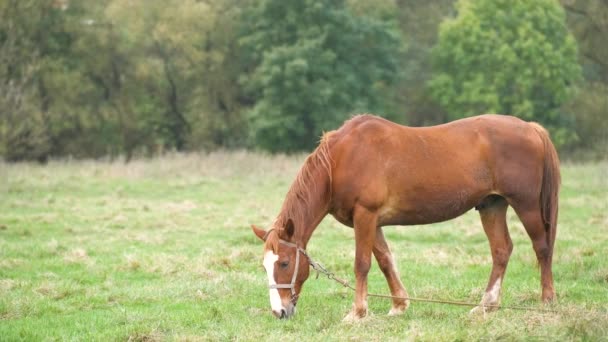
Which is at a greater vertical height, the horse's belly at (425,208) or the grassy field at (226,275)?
the horse's belly at (425,208)

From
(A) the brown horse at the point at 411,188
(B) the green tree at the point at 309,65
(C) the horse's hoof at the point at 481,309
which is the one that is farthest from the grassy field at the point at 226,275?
(B) the green tree at the point at 309,65

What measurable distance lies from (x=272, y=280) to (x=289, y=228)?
548mm

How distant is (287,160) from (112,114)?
21264mm

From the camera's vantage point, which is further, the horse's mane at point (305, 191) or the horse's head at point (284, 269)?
the horse's mane at point (305, 191)

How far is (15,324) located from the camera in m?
8.32

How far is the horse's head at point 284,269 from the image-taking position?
7.90m

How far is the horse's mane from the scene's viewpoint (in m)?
8.12

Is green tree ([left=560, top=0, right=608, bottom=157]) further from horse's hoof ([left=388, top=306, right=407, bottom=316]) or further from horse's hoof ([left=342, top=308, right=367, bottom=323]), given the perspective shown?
horse's hoof ([left=342, top=308, right=367, bottom=323])

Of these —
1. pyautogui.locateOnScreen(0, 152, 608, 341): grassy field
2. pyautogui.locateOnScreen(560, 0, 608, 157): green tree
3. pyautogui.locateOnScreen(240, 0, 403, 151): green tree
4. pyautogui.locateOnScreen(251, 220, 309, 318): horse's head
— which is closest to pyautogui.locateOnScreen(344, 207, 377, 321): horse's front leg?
pyautogui.locateOnScreen(0, 152, 608, 341): grassy field

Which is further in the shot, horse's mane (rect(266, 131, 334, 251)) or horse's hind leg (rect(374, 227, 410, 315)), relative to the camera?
horse's hind leg (rect(374, 227, 410, 315))

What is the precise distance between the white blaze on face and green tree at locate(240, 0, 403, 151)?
36.7 m

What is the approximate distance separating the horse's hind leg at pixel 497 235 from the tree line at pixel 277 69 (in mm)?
35733

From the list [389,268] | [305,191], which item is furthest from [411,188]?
[305,191]

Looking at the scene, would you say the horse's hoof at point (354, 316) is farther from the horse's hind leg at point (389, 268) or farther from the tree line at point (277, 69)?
the tree line at point (277, 69)
